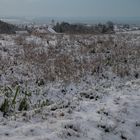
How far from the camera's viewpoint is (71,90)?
9148 mm

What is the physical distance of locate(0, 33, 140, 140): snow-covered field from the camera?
241 inches

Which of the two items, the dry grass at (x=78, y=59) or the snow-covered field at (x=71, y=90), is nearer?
the snow-covered field at (x=71, y=90)

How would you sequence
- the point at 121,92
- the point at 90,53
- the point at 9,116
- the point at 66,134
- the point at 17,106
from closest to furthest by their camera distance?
1. the point at 66,134
2. the point at 9,116
3. the point at 17,106
4. the point at 121,92
5. the point at 90,53

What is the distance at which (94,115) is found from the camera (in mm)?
6922

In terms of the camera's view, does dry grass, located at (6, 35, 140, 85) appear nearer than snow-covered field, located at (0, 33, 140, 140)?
No

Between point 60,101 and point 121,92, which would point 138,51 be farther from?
point 60,101

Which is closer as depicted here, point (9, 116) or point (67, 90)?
point (9, 116)

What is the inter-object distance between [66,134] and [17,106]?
79.4 inches

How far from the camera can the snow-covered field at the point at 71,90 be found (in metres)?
6.13

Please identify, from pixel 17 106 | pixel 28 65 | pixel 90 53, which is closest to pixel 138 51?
pixel 90 53

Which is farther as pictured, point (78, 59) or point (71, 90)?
point (78, 59)

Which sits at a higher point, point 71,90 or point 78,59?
point 78,59

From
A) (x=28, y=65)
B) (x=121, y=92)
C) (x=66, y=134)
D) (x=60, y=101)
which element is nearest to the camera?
(x=66, y=134)

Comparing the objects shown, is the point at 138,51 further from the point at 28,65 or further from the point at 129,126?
the point at 129,126
